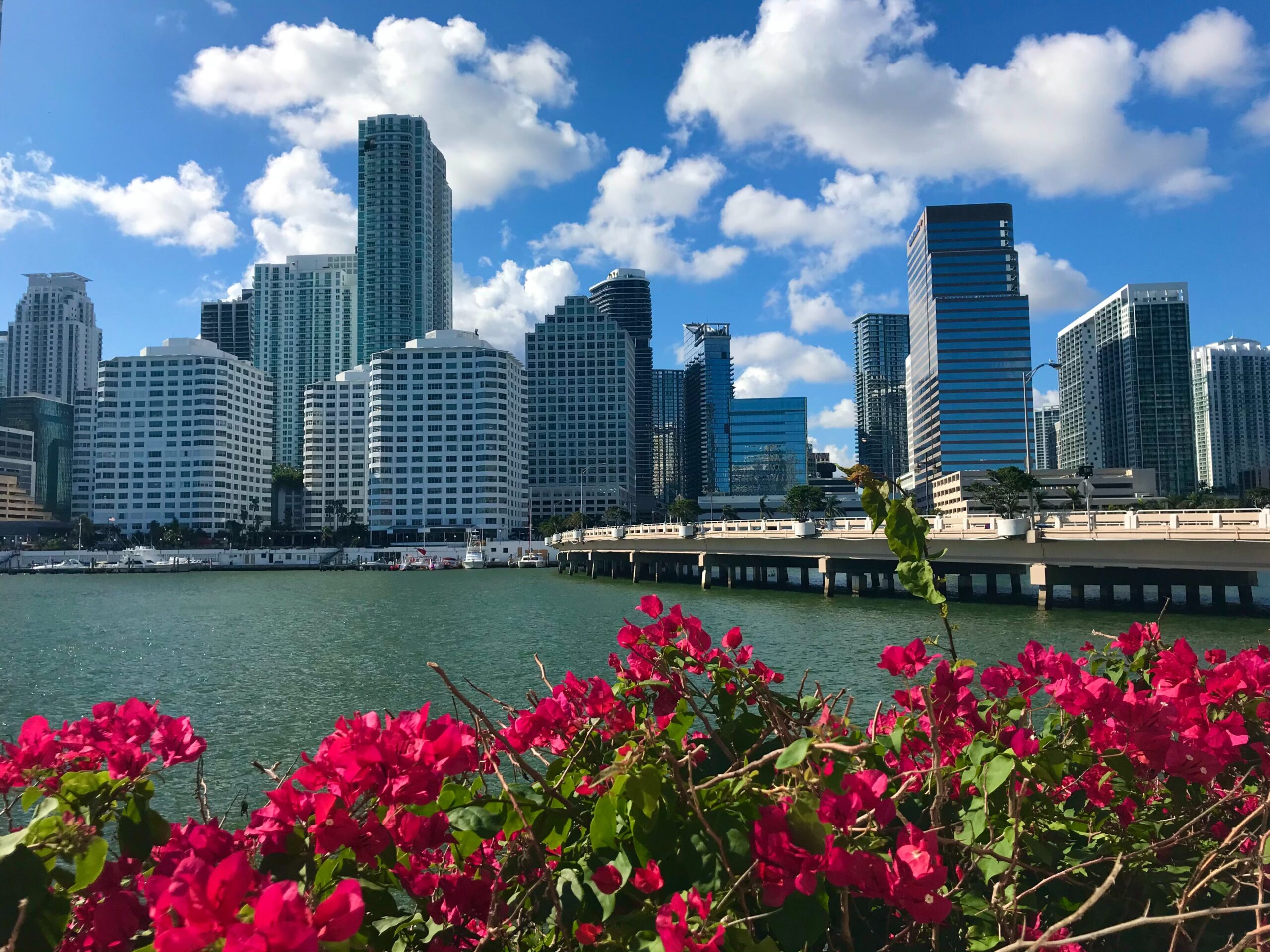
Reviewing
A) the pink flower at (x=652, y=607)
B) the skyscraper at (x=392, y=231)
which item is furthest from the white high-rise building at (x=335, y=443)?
the pink flower at (x=652, y=607)

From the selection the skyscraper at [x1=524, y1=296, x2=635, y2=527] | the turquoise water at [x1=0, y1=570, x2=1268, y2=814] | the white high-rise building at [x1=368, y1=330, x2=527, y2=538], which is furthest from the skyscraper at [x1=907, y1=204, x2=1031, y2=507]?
the turquoise water at [x1=0, y1=570, x2=1268, y2=814]

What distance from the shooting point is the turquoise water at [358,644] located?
1708 cm

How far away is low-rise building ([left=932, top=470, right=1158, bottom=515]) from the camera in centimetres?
11138

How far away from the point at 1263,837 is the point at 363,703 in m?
17.7

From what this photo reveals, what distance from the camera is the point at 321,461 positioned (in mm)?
173875

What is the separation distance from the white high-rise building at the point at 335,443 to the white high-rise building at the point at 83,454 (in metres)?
39.9

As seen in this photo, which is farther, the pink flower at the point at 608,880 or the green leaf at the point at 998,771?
the green leaf at the point at 998,771

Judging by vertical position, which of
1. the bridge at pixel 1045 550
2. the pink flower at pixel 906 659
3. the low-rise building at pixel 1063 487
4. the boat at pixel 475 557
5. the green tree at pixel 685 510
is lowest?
the boat at pixel 475 557

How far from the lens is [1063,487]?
11419 centimetres

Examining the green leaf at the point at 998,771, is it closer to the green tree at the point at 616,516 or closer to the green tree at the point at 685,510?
the green tree at the point at 685,510

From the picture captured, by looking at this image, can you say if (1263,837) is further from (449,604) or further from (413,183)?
(413,183)

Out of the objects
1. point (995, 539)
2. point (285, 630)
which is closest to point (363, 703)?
point (285, 630)

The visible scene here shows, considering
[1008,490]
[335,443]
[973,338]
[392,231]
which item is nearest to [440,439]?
[335,443]

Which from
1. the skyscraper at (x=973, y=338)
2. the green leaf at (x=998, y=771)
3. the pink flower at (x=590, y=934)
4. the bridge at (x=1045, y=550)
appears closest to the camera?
the pink flower at (x=590, y=934)
